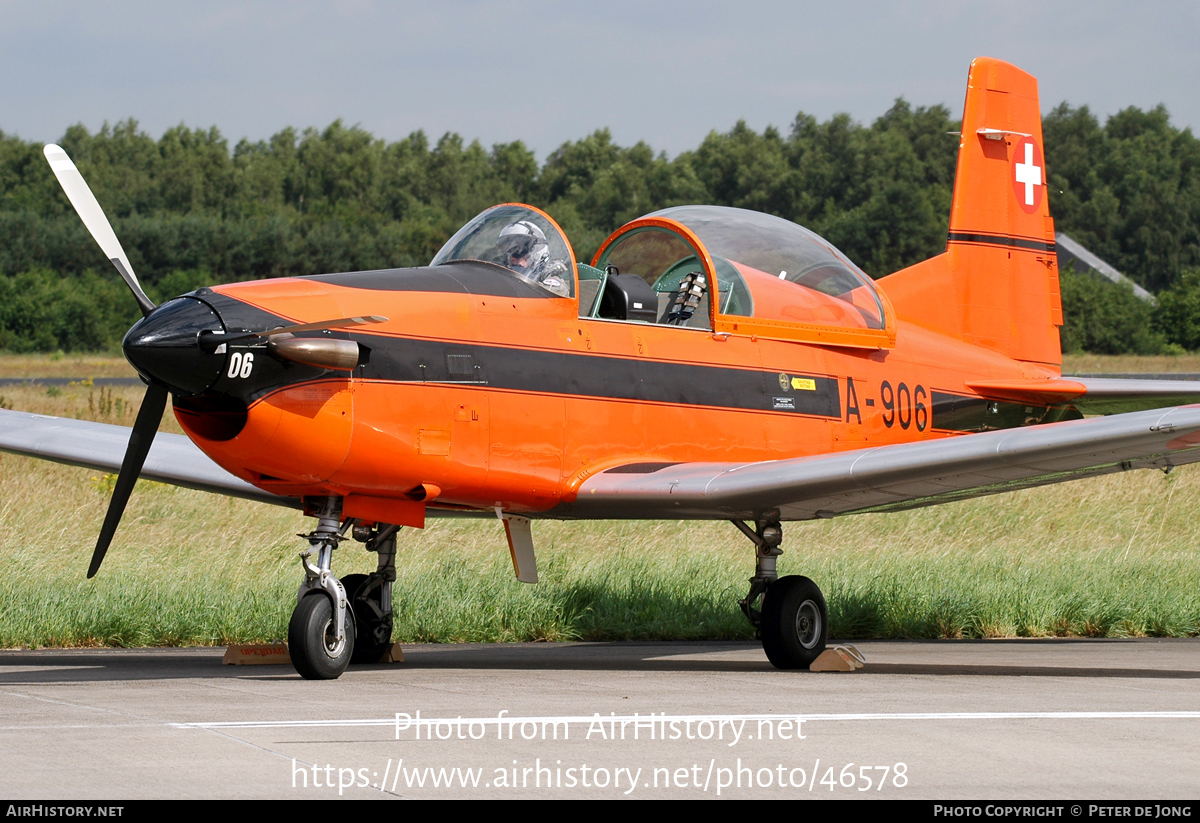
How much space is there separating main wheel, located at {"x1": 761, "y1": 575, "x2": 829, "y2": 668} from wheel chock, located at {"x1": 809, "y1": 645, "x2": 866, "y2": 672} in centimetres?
9

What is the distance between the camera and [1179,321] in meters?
62.0

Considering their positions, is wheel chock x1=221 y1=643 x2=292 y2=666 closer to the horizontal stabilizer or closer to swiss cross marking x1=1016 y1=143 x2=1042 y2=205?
the horizontal stabilizer

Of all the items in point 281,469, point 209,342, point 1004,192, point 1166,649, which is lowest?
point 1166,649

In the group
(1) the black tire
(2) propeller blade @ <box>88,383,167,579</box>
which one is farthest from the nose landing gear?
(1) the black tire

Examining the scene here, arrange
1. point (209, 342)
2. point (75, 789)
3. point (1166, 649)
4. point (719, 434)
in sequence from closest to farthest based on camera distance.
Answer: point (75, 789)
point (209, 342)
point (719, 434)
point (1166, 649)

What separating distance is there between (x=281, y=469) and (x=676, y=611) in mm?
4900

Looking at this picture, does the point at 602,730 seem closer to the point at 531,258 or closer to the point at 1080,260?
the point at 531,258

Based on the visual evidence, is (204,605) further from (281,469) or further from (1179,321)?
(1179,321)

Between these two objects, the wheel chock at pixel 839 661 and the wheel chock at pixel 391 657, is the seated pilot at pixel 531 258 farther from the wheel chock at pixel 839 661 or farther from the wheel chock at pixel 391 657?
the wheel chock at pixel 839 661

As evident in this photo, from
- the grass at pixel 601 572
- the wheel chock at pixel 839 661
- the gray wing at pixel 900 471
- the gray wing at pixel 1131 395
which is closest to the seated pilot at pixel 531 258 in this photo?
the gray wing at pixel 900 471

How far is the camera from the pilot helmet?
8461mm

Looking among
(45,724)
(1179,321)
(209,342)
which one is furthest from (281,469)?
(1179,321)

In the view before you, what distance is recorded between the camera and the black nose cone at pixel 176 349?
6832 mm

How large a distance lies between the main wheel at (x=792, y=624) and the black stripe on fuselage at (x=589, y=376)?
131 cm
